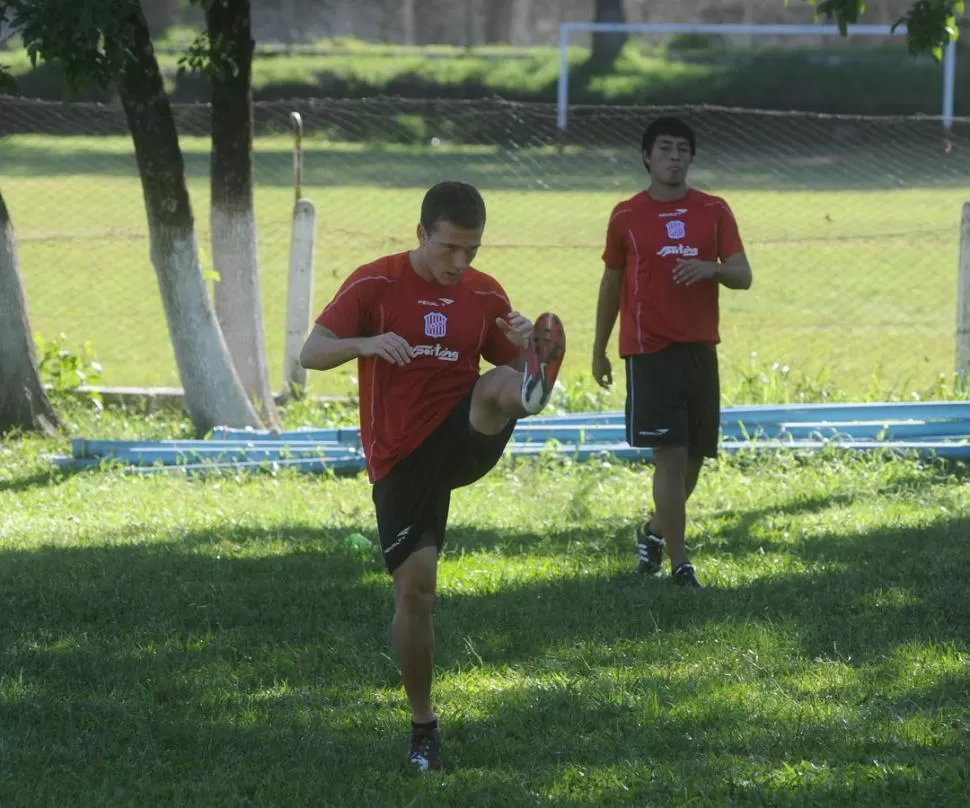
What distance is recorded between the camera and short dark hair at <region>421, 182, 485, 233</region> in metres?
4.51

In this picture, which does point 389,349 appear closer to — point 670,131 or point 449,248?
point 449,248

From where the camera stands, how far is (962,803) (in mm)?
4277

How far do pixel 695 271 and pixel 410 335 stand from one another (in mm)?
2163

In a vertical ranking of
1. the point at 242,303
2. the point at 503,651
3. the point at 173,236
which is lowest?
the point at 503,651

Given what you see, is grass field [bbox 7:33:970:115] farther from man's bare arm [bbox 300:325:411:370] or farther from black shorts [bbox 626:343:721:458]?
man's bare arm [bbox 300:325:411:370]

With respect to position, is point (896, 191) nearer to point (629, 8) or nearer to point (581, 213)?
point (581, 213)

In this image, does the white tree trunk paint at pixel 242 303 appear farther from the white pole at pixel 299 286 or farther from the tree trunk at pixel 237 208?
the white pole at pixel 299 286

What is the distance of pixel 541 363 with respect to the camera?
14.5 feet

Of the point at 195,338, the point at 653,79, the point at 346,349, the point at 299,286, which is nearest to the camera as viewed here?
the point at 346,349

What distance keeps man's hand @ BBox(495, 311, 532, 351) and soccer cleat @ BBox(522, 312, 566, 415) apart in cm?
4

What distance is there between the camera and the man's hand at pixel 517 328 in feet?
14.8

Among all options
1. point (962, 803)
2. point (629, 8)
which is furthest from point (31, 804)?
point (629, 8)

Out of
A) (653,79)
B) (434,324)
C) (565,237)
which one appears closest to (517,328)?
(434,324)

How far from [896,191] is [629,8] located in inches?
1164
